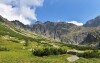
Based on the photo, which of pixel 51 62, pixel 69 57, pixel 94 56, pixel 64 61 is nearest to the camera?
pixel 51 62

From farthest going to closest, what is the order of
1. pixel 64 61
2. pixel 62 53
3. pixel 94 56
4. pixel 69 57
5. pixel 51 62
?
pixel 62 53 → pixel 94 56 → pixel 69 57 → pixel 64 61 → pixel 51 62

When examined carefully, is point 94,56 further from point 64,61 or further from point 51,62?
point 51,62

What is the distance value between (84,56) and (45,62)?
12.0 metres

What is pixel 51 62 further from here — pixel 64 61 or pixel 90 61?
pixel 90 61

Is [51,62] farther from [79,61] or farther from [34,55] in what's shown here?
[34,55]

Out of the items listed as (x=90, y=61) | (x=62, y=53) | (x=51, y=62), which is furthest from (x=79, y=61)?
(x=62, y=53)

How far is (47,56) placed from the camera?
45656 mm

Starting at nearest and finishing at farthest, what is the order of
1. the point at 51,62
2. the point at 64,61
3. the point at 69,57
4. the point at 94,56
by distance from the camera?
1. the point at 51,62
2. the point at 64,61
3. the point at 69,57
4. the point at 94,56

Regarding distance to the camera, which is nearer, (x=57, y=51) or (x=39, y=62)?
(x=39, y=62)

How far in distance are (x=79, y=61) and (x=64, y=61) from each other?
276 cm

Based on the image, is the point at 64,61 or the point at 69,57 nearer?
the point at 64,61

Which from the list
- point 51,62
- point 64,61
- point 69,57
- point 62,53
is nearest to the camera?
point 51,62

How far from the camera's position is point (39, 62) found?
37688mm

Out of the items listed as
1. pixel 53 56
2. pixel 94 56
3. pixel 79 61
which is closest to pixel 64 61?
pixel 79 61
